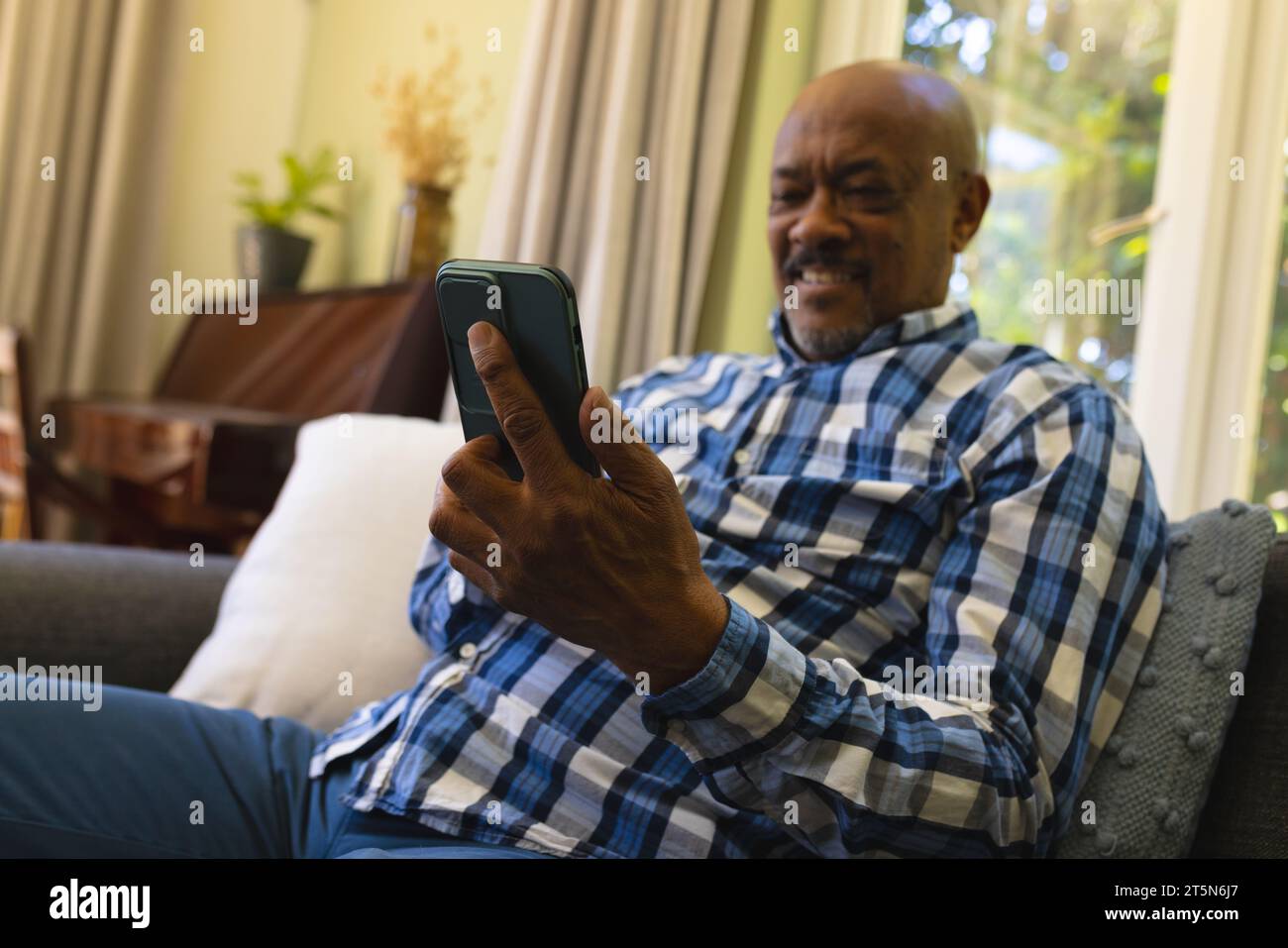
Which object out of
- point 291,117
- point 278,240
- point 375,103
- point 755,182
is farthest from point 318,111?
point 755,182

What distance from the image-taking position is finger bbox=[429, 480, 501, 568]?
2.48ft

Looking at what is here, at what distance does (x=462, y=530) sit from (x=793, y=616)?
0.33m

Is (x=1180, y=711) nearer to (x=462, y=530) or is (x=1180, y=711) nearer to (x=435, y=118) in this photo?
(x=462, y=530)

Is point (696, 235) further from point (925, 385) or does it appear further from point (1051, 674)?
point (1051, 674)

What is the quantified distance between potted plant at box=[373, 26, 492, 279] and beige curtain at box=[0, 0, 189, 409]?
891 millimetres

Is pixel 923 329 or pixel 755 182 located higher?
pixel 755 182

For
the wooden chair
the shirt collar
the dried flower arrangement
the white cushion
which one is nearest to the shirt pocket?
the shirt collar

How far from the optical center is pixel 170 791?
968 mm

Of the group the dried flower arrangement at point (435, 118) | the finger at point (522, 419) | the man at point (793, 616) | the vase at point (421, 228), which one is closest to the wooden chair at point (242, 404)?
the vase at point (421, 228)

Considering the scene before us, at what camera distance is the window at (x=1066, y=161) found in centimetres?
197

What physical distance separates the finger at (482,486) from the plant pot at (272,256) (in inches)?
106

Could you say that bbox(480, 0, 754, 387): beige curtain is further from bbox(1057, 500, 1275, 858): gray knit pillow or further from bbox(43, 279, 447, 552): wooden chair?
bbox(1057, 500, 1275, 858): gray knit pillow
